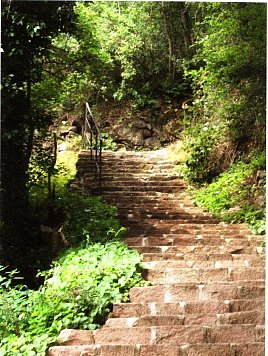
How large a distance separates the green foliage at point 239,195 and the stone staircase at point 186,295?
0.77 feet

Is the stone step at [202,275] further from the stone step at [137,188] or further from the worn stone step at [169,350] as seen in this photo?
the stone step at [137,188]

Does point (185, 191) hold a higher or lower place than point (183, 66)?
lower

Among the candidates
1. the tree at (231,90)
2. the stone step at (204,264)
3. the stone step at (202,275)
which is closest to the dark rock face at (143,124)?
the tree at (231,90)

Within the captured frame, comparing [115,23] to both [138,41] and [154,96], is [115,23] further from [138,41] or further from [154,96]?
[154,96]

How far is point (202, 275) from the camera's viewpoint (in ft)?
13.3

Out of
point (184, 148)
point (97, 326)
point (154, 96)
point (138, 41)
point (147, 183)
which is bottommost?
point (97, 326)

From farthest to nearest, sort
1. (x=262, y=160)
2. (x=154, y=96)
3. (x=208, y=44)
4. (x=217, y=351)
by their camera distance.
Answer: (x=154, y=96) < (x=208, y=44) < (x=262, y=160) < (x=217, y=351)

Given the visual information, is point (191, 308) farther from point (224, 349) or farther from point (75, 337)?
point (75, 337)

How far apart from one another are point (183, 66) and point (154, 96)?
1.37 metres

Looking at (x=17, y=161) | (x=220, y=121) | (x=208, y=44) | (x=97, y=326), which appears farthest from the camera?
(x=220, y=121)

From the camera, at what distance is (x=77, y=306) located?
3.44 metres

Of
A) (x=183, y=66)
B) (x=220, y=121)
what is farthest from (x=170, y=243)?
(x=183, y=66)

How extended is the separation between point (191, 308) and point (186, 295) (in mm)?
217

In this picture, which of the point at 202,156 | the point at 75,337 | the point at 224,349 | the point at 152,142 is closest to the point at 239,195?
the point at 202,156
